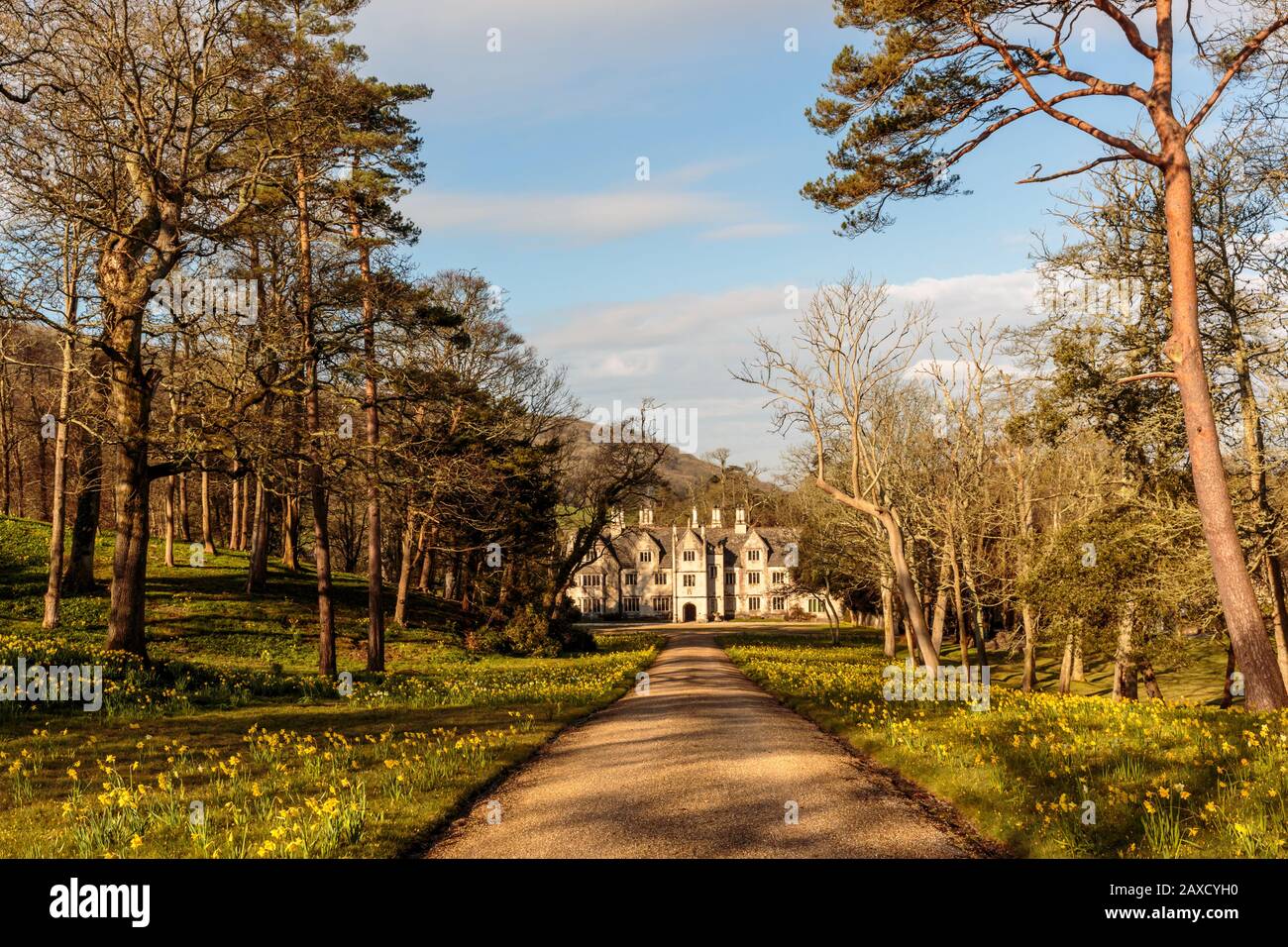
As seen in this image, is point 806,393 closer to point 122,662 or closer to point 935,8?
point 935,8

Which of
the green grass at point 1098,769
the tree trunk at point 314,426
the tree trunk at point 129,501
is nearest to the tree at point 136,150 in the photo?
the tree trunk at point 129,501

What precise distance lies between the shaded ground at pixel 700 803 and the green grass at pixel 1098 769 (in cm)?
51

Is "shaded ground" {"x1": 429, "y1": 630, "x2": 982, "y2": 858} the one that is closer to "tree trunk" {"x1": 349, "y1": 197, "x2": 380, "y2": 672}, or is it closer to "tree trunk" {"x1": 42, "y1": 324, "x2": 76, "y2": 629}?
"tree trunk" {"x1": 349, "y1": 197, "x2": 380, "y2": 672}

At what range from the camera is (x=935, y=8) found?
42.9 feet

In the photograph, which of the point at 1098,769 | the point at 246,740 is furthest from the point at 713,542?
the point at 1098,769

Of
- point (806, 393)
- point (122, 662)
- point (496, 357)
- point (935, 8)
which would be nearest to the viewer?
point (935, 8)

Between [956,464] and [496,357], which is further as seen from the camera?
[496,357]

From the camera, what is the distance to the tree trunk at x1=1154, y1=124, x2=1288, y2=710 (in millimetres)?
11844

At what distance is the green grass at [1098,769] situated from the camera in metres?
6.09

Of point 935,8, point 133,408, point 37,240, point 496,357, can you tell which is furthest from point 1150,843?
point 496,357

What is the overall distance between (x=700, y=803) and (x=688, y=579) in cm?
7983

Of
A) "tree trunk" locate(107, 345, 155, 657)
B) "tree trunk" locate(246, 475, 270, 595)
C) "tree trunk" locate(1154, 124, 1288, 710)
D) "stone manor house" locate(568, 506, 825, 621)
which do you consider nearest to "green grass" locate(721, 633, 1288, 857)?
"tree trunk" locate(1154, 124, 1288, 710)

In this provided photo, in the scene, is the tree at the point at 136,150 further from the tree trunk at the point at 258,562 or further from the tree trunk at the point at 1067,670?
the tree trunk at the point at 1067,670
